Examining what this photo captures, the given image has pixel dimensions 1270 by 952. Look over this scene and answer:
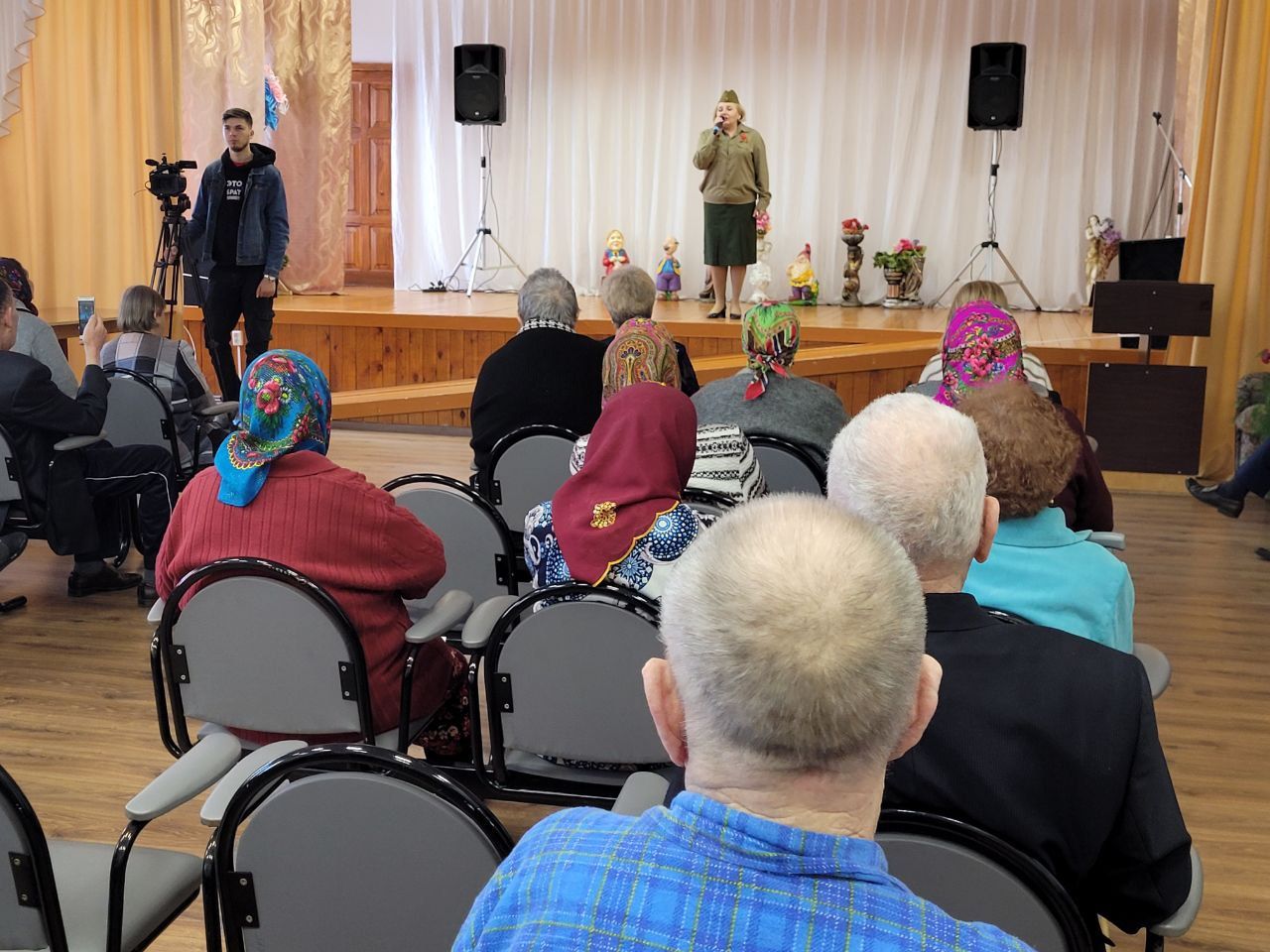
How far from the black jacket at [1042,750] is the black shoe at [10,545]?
3.25 meters

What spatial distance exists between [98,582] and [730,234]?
492 cm

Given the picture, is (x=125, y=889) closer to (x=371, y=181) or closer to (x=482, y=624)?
(x=482, y=624)

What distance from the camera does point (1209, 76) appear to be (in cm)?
587

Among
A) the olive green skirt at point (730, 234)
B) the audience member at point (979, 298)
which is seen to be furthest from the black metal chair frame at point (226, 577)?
the olive green skirt at point (730, 234)

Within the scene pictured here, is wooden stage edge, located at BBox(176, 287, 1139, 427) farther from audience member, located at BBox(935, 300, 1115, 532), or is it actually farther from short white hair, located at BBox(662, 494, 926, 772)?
short white hair, located at BBox(662, 494, 926, 772)

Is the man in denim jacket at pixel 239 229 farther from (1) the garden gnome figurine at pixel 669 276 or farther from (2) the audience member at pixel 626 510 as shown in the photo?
(2) the audience member at pixel 626 510

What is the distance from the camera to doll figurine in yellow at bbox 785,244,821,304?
9.59 meters

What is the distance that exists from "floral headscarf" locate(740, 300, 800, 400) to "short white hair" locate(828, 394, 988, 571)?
1.95 metres

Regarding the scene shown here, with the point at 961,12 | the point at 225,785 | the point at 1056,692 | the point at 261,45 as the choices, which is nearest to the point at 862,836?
the point at 1056,692

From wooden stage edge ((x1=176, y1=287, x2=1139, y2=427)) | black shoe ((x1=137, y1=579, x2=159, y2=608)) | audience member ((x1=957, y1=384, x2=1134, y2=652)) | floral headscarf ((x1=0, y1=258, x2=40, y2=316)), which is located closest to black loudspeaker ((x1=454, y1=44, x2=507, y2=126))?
wooden stage edge ((x1=176, y1=287, x2=1139, y2=427))

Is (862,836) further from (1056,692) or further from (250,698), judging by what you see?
(250,698)

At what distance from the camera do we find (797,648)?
0.81m

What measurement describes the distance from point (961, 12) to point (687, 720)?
31.8 feet

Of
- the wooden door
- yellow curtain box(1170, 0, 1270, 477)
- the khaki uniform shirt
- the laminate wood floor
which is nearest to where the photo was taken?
the laminate wood floor
